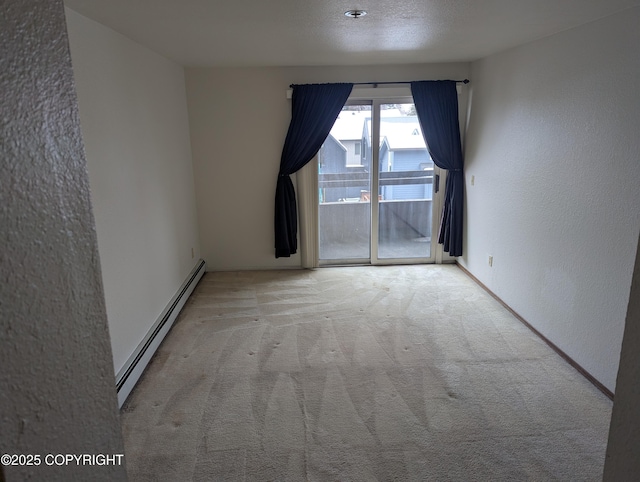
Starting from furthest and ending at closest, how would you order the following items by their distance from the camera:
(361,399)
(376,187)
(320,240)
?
(320,240)
(376,187)
(361,399)

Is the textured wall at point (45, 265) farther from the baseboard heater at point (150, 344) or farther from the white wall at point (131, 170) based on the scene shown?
the white wall at point (131, 170)

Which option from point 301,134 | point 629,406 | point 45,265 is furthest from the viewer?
point 301,134

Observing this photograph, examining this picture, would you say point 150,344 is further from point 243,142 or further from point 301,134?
point 301,134

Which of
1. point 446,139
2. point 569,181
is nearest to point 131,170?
point 569,181

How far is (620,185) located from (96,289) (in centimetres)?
284

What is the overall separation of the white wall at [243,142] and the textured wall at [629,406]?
172 inches

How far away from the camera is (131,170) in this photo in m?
3.10

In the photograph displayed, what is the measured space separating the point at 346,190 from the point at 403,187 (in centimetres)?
Result: 67

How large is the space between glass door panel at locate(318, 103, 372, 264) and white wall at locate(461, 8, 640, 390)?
4.42 feet

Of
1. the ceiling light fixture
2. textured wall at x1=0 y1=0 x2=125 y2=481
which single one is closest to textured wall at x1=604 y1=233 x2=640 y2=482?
textured wall at x1=0 y1=0 x2=125 y2=481

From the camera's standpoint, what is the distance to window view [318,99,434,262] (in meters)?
4.99

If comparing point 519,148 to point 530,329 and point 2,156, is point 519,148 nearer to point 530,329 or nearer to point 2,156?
point 530,329

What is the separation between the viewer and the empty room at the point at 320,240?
1.98 feet

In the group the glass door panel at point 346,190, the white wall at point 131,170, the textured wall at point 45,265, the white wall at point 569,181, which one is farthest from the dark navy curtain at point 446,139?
the textured wall at point 45,265
